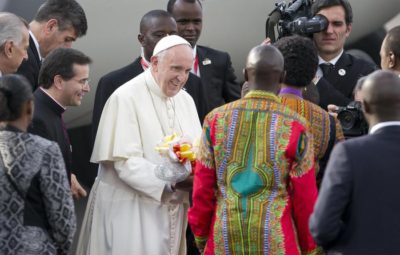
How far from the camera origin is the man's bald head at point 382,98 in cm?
446

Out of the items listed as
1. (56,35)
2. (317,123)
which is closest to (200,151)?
(317,123)

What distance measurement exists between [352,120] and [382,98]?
130 cm

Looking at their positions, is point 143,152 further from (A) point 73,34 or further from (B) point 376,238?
(B) point 376,238

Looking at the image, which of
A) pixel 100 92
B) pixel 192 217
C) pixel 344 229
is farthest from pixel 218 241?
pixel 100 92

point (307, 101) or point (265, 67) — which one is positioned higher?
point (265, 67)

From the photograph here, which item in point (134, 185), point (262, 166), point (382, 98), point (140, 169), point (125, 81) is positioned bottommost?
point (134, 185)

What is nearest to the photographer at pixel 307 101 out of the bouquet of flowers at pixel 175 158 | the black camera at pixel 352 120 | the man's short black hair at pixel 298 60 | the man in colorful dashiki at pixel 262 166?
the man's short black hair at pixel 298 60

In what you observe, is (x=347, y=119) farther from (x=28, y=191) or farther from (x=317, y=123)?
(x=28, y=191)

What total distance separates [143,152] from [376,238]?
2003 millimetres

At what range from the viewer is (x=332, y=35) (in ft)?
22.3

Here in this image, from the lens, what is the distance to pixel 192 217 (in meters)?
5.11

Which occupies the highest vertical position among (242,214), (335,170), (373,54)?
(335,170)

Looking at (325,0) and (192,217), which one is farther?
(325,0)

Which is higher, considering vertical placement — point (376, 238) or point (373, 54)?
point (376, 238)
